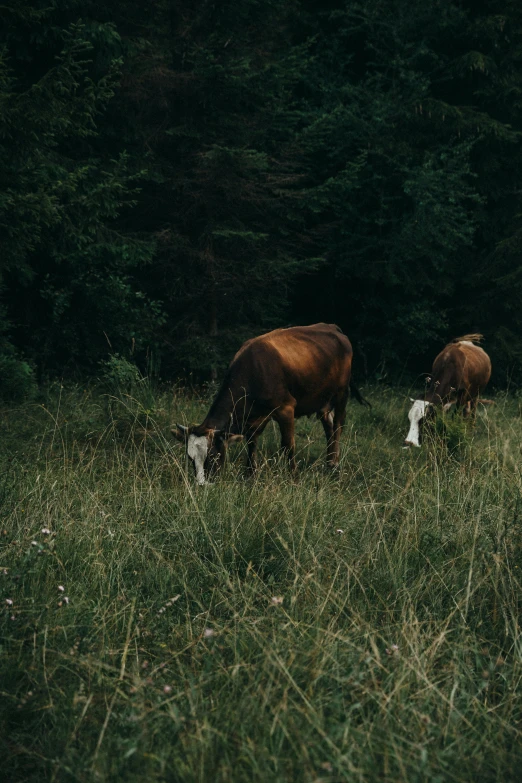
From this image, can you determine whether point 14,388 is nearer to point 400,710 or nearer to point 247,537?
point 247,537

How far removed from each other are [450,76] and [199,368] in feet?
27.6

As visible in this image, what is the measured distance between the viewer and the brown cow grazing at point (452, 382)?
9.07 meters

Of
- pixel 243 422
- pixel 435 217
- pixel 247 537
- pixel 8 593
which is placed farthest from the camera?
pixel 435 217

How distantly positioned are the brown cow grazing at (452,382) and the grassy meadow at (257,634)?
134 inches

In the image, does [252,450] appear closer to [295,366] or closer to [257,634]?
[295,366]

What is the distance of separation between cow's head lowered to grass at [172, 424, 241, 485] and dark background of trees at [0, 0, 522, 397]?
10.8ft

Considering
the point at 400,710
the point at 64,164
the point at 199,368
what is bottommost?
the point at 199,368

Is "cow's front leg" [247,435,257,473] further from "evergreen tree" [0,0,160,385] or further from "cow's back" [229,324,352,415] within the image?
"evergreen tree" [0,0,160,385]

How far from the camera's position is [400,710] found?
8.83 ft

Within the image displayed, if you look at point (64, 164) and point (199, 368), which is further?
point (199, 368)

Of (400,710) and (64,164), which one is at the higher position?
(64,164)

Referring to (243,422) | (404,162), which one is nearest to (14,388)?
(243,422)

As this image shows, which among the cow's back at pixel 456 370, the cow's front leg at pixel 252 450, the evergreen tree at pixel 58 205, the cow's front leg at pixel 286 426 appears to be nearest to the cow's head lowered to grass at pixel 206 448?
the cow's front leg at pixel 252 450

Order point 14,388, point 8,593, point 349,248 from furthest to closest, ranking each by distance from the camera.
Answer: point 349,248 → point 14,388 → point 8,593
